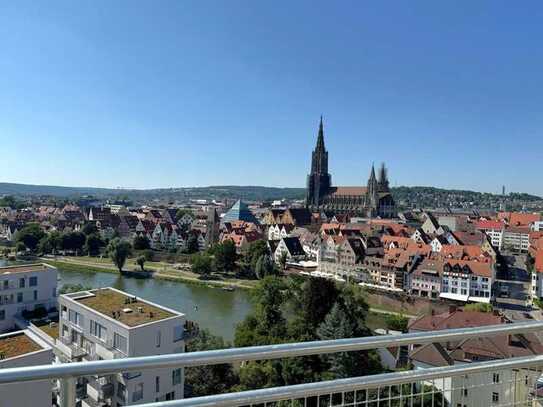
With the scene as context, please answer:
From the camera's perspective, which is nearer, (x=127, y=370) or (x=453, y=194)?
(x=127, y=370)

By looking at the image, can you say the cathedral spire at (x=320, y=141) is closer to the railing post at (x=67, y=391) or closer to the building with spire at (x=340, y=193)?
the building with spire at (x=340, y=193)

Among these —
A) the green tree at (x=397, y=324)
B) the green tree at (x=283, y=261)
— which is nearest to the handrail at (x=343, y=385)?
the green tree at (x=397, y=324)

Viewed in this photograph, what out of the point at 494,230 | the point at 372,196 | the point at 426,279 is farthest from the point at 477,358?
the point at 372,196

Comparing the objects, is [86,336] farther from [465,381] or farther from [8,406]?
[465,381]

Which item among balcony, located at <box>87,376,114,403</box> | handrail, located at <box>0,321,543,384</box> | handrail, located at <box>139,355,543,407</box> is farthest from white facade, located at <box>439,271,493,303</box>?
handrail, located at <box>0,321,543,384</box>

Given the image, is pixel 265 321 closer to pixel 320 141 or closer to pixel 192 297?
pixel 192 297

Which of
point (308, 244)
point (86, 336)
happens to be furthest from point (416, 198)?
point (86, 336)

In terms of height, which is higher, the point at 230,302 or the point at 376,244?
the point at 376,244
